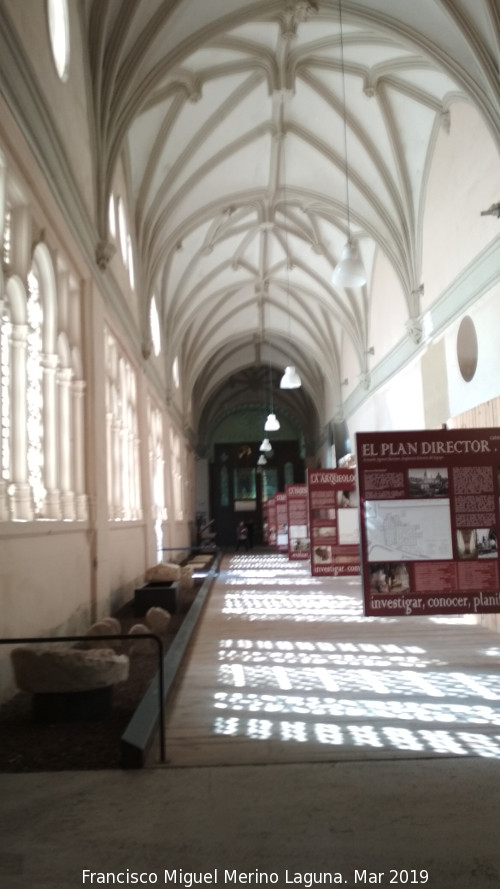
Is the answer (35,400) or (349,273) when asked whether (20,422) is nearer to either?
(35,400)

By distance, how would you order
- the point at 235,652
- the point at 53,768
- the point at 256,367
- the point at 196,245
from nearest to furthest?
the point at 53,768 < the point at 235,652 < the point at 196,245 < the point at 256,367

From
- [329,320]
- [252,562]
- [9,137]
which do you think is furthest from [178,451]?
[9,137]

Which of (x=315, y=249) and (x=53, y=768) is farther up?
(x=315, y=249)

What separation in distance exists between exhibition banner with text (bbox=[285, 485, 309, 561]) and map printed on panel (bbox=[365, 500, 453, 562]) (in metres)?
10.5

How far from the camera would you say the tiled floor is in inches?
177

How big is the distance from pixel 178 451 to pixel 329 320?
731cm

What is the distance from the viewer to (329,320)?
2338cm

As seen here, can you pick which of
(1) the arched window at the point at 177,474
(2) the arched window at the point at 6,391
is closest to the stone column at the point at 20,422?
(2) the arched window at the point at 6,391

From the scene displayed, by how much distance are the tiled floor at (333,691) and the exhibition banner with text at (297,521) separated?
19.3 feet

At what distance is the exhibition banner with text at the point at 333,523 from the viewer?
1188cm

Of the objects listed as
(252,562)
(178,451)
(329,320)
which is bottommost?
(252,562)

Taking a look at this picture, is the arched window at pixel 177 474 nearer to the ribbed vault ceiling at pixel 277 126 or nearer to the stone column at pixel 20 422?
the ribbed vault ceiling at pixel 277 126

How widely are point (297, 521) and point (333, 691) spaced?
1088 cm

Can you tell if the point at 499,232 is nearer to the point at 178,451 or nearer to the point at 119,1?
the point at 119,1
